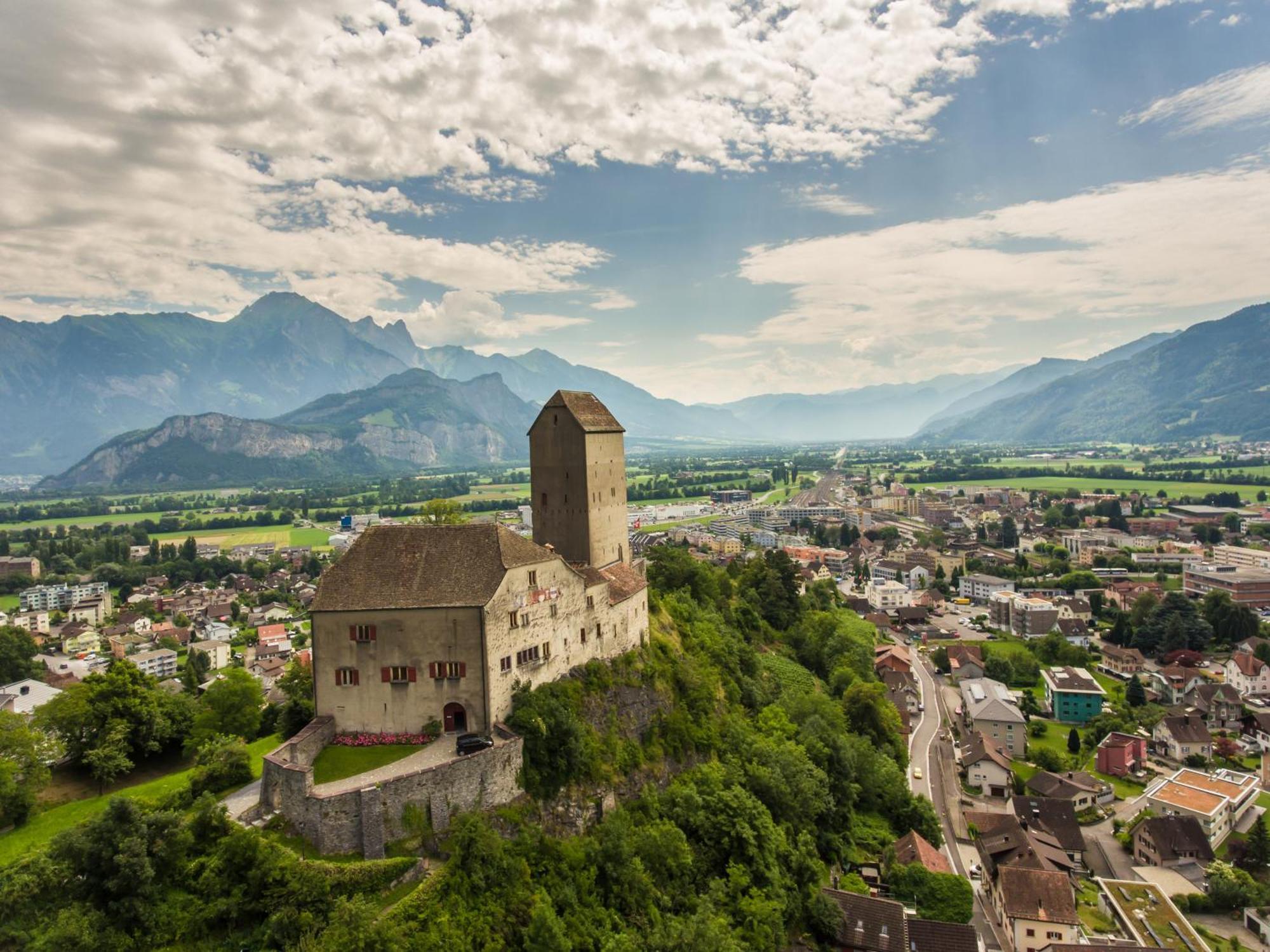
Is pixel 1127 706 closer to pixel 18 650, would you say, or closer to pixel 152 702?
pixel 152 702

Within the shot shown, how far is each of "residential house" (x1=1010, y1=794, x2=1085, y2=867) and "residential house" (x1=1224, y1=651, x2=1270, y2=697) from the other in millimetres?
41896

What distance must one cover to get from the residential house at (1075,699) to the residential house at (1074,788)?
16.1 m

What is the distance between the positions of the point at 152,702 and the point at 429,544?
17.3 m

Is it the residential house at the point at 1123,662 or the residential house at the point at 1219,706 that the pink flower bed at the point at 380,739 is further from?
the residential house at the point at 1123,662

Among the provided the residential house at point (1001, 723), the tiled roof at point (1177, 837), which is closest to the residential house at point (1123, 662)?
the residential house at point (1001, 723)

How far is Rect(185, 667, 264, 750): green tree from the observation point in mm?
41531

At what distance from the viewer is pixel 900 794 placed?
56.3 m

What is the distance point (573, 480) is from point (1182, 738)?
2606 inches

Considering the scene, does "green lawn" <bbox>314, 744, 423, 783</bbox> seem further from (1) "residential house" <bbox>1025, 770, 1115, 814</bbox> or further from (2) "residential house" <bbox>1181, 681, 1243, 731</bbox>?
(2) "residential house" <bbox>1181, 681, 1243, 731</bbox>

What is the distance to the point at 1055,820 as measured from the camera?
58.2m

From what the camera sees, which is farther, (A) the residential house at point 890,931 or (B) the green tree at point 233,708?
(B) the green tree at point 233,708

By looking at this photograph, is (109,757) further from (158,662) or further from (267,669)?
(158,662)

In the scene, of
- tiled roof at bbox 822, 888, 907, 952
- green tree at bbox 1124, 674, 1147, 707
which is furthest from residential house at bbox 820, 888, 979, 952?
green tree at bbox 1124, 674, 1147, 707

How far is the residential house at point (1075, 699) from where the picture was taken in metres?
83.3
